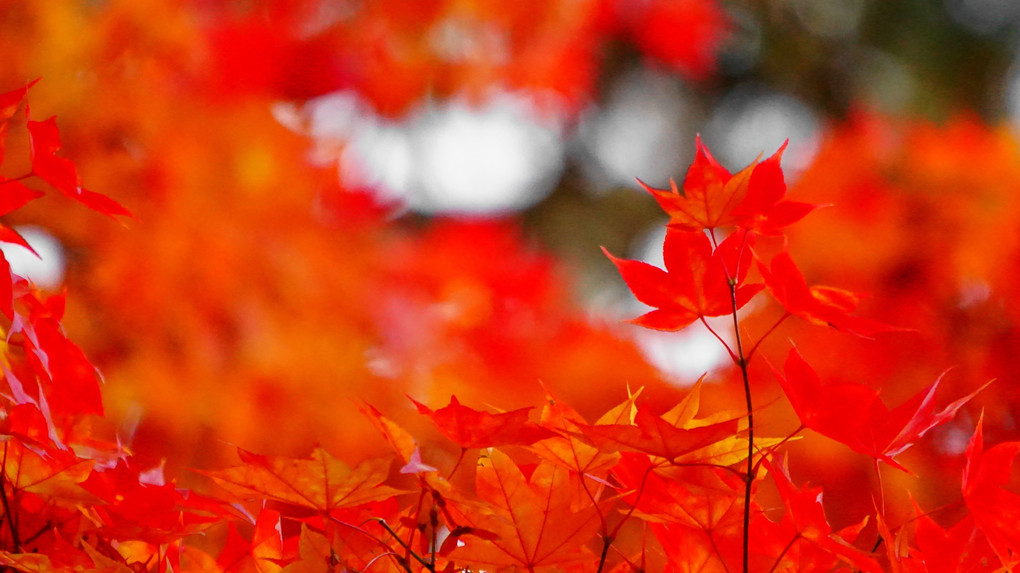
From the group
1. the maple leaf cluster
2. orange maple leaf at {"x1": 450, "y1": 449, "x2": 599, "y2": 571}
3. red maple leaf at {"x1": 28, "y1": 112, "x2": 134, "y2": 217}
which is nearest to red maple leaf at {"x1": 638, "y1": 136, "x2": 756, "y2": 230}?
the maple leaf cluster

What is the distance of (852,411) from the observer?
34cm

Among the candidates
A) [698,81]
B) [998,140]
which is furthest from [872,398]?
[698,81]

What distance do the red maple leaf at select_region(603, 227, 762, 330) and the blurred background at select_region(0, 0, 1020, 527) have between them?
4 cm

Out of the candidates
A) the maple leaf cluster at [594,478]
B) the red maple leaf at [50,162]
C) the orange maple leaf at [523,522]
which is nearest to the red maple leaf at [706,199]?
the maple leaf cluster at [594,478]

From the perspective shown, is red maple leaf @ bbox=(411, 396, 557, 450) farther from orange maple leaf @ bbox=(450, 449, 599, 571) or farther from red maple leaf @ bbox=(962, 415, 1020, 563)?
red maple leaf @ bbox=(962, 415, 1020, 563)

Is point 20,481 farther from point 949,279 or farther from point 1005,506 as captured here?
point 949,279

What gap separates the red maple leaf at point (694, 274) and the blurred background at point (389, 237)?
41mm

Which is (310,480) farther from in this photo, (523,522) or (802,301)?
(802,301)

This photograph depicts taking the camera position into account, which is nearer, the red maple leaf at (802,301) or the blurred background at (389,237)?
the red maple leaf at (802,301)

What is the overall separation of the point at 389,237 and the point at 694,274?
1.60 metres

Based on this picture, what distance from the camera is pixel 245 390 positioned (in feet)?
4.26

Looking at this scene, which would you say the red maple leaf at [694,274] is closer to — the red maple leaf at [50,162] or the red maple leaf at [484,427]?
the red maple leaf at [484,427]

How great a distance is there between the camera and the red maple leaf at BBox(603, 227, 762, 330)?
14.0 inches

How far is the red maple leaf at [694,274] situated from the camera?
Answer: 35 cm
